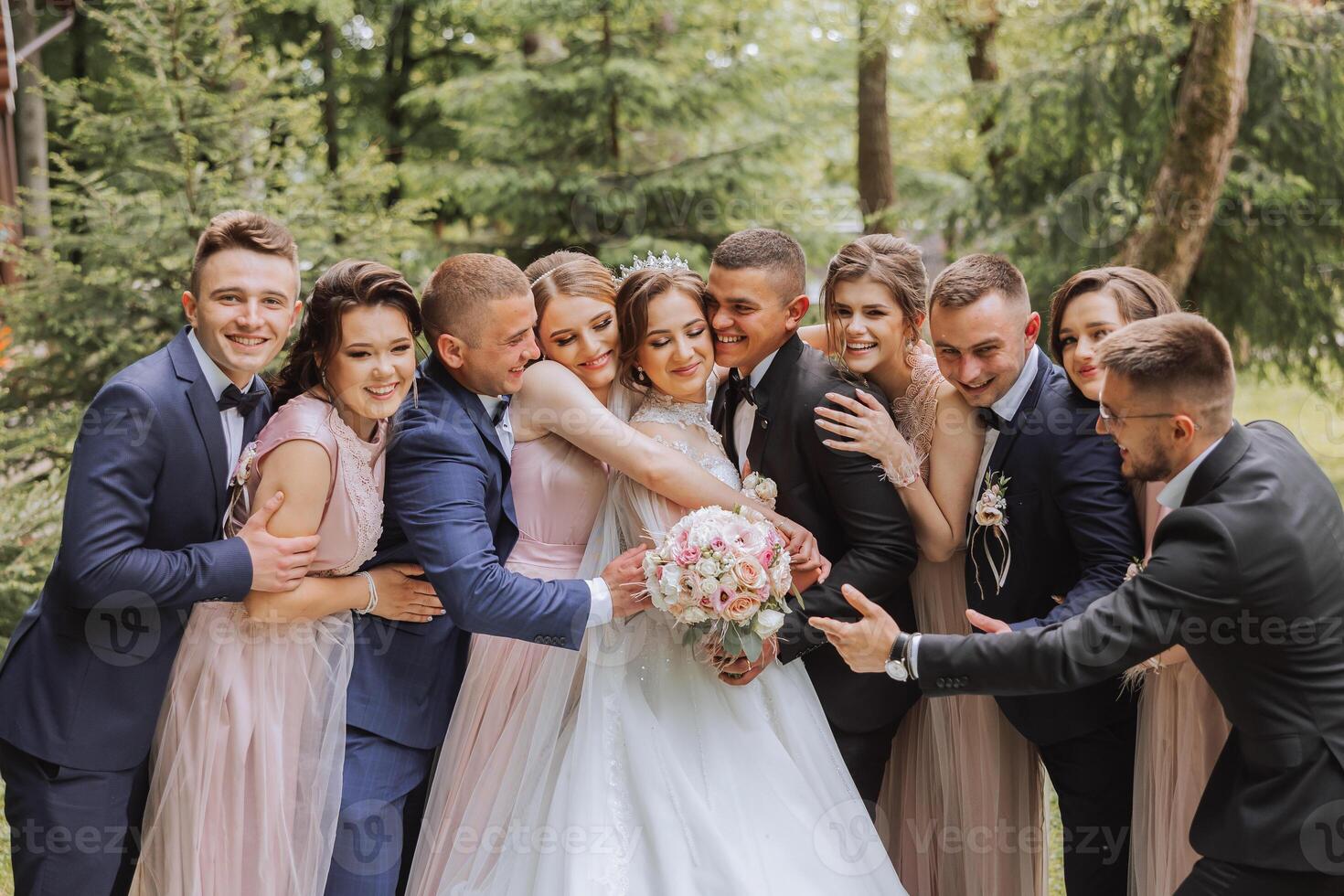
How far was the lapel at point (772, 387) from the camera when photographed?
3.97 metres

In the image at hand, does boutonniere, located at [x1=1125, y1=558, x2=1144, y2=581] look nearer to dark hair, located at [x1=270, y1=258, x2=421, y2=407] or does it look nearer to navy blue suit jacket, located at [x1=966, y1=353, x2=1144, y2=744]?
navy blue suit jacket, located at [x1=966, y1=353, x2=1144, y2=744]

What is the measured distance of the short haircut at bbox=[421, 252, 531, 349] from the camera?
3688 millimetres

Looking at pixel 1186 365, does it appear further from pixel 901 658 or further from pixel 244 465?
pixel 244 465

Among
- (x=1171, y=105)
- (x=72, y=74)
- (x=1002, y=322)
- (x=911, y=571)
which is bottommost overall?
(x=911, y=571)

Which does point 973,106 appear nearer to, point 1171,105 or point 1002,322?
point 1171,105

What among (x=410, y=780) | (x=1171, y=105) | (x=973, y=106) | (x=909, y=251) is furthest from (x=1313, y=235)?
(x=410, y=780)

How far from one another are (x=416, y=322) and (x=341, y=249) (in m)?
4.63

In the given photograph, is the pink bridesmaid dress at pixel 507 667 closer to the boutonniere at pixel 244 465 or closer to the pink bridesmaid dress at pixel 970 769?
the boutonniere at pixel 244 465

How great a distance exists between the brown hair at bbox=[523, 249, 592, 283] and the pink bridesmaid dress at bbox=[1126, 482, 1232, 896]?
2.00 meters

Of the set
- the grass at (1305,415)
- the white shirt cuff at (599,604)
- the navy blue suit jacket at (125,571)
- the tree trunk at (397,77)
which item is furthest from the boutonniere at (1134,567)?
the tree trunk at (397,77)

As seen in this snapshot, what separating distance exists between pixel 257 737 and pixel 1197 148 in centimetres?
877

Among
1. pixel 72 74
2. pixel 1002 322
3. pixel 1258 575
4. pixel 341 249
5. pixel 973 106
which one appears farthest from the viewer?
pixel 72 74

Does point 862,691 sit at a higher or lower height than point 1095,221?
lower

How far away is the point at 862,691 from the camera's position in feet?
13.1
